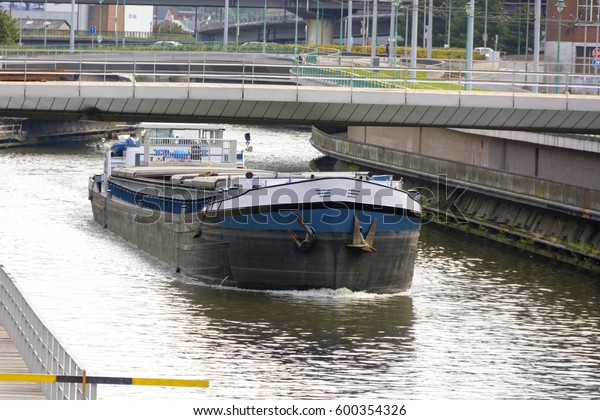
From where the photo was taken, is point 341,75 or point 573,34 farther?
point 573,34

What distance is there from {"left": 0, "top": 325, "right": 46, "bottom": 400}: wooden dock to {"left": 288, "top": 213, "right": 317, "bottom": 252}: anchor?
38.8 feet

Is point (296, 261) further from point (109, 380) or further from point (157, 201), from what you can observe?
point (109, 380)

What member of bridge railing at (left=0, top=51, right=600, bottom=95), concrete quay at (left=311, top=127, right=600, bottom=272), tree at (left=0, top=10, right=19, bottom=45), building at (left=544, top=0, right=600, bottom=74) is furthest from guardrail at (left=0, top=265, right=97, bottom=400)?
tree at (left=0, top=10, right=19, bottom=45)

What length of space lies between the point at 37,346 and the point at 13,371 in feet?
2.50

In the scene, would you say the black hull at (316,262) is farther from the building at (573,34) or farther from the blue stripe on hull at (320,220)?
the building at (573,34)

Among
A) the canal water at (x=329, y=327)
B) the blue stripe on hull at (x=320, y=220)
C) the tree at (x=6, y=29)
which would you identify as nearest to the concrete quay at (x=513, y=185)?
the canal water at (x=329, y=327)

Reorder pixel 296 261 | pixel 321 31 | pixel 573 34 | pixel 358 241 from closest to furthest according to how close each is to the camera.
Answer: pixel 358 241
pixel 296 261
pixel 573 34
pixel 321 31

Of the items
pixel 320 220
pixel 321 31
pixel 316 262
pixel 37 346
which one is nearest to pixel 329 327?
pixel 316 262

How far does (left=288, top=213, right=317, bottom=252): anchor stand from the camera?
3797 cm

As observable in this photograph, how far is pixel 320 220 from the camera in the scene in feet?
125

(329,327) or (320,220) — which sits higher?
(320,220)

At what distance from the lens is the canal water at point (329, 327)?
29.1m

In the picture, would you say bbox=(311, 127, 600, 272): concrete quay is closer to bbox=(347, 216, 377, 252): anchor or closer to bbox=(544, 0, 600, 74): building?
bbox=(347, 216, 377, 252): anchor

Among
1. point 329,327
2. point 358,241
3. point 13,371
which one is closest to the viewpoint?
point 13,371
